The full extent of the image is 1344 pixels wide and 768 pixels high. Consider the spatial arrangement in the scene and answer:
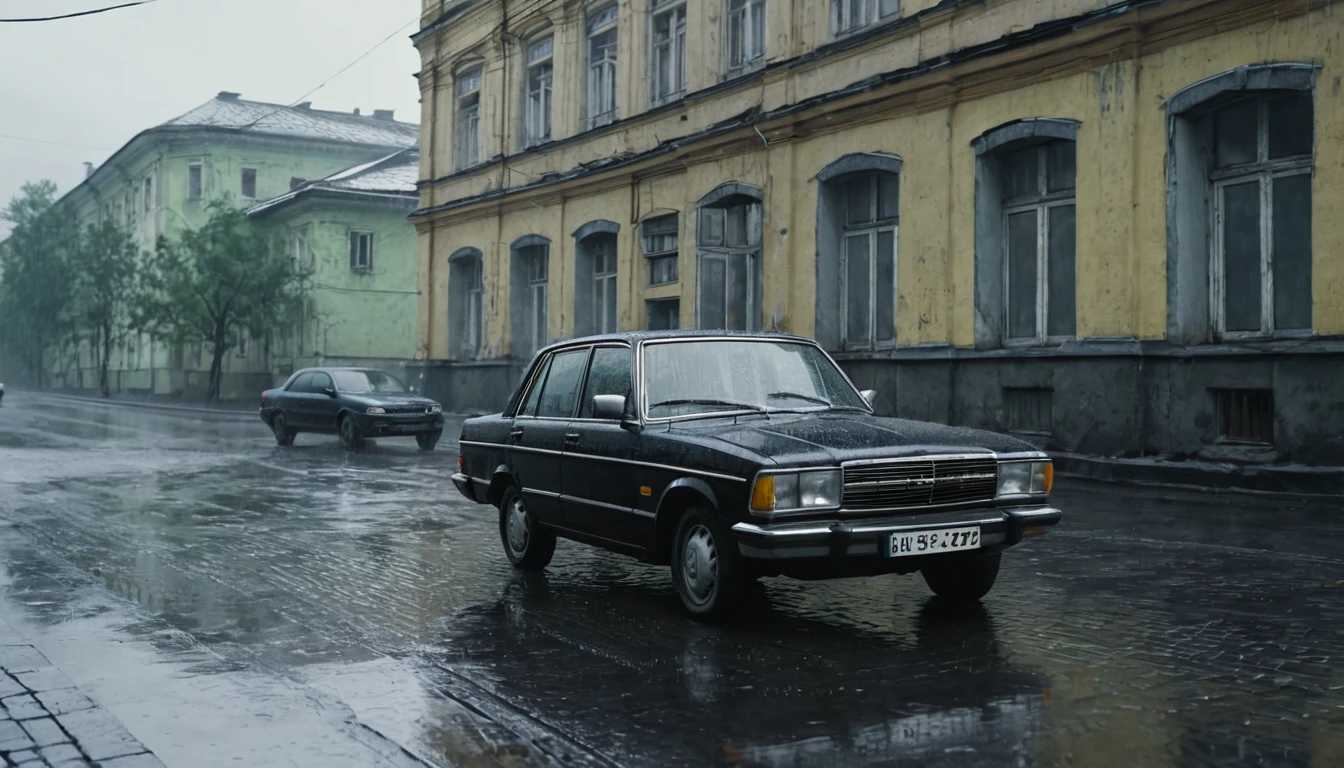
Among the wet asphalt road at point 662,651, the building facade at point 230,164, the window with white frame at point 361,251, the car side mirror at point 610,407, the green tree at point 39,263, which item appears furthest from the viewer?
the green tree at point 39,263

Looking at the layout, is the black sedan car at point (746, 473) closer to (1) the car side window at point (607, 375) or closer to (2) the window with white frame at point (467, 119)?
(1) the car side window at point (607, 375)

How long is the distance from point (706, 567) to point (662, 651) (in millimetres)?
663

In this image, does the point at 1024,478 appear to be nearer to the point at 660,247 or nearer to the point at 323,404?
the point at 323,404

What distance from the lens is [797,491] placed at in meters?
6.05

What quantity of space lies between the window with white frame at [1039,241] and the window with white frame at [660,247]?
8178 mm

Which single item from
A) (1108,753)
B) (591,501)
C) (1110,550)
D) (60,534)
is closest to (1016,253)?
(1110,550)

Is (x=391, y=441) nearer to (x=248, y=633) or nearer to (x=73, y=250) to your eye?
(x=248, y=633)

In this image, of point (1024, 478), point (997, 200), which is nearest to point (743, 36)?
point (997, 200)

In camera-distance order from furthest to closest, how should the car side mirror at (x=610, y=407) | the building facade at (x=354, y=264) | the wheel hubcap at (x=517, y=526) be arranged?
the building facade at (x=354, y=264) → the wheel hubcap at (x=517, y=526) → the car side mirror at (x=610, y=407)

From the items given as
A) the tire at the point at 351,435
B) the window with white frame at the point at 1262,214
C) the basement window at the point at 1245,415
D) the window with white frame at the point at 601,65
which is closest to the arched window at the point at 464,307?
the window with white frame at the point at 601,65

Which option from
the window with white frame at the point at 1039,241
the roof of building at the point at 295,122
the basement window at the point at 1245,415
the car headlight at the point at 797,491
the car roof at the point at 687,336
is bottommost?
the car headlight at the point at 797,491

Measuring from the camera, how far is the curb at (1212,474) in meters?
12.6

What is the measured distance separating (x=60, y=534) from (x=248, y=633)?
4907 mm

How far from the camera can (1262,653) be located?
5.85m
